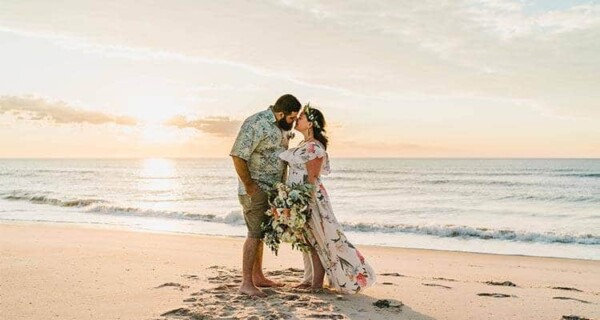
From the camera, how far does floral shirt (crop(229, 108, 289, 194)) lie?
5.24 meters

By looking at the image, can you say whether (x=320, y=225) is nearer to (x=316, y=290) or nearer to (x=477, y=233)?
(x=316, y=290)

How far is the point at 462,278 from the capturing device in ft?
24.4

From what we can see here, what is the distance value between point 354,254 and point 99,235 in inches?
304

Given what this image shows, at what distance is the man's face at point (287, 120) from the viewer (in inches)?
211

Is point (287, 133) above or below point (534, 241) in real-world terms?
above

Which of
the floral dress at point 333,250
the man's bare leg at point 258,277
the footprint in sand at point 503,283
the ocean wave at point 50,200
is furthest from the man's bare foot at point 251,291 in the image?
the ocean wave at point 50,200

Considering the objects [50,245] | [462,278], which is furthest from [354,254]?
[50,245]

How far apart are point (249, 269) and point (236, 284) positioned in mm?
685

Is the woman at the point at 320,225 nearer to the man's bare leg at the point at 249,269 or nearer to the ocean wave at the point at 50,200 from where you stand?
the man's bare leg at the point at 249,269

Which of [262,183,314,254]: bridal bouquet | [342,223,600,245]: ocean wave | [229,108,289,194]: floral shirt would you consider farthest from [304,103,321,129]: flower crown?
[342,223,600,245]: ocean wave

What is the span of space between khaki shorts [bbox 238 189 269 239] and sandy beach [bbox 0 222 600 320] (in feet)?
2.22

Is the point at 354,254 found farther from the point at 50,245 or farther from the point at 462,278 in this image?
the point at 50,245

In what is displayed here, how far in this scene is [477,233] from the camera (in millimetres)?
13812

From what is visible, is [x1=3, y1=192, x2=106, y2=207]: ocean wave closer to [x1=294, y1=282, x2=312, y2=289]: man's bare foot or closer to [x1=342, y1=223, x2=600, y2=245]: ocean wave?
[x1=342, y1=223, x2=600, y2=245]: ocean wave
